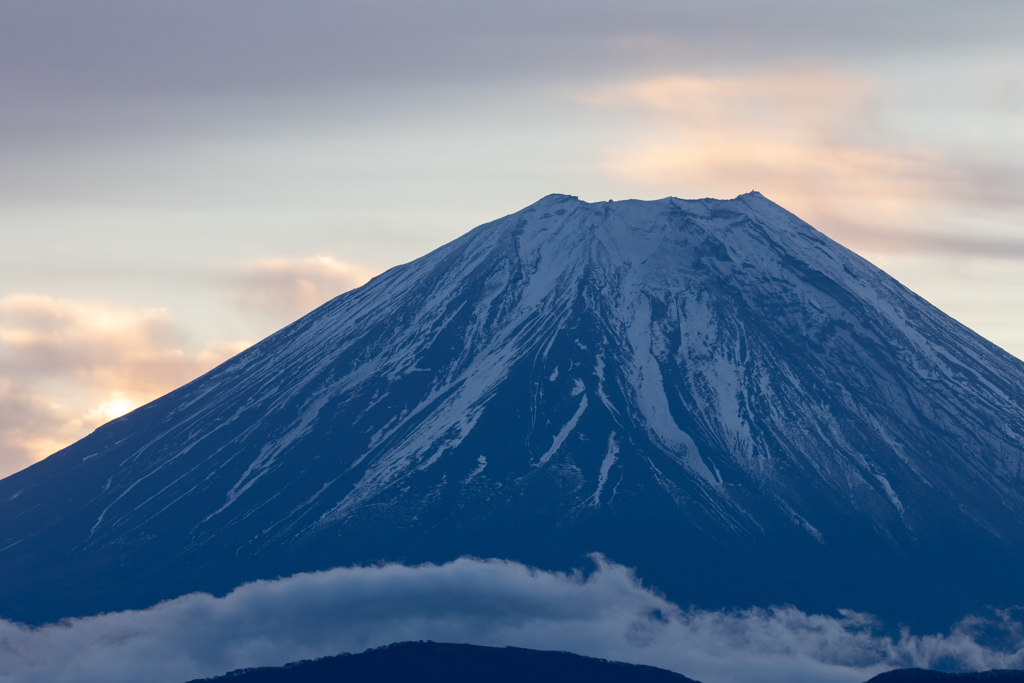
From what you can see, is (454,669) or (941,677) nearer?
(941,677)

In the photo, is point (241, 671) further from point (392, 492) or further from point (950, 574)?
point (950, 574)

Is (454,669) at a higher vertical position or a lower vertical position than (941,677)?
higher

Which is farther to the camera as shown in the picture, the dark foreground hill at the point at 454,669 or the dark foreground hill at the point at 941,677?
the dark foreground hill at the point at 454,669

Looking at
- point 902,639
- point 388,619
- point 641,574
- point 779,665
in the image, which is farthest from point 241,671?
point 902,639

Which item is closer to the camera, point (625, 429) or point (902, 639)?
point (902, 639)

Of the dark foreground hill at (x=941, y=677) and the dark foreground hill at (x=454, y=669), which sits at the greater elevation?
the dark foreground hill at (x=454, y=669)
